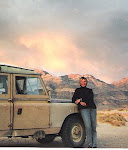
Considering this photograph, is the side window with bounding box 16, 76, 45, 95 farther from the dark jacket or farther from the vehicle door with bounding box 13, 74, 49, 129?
the dark jacket

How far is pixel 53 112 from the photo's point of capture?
8.09 metres

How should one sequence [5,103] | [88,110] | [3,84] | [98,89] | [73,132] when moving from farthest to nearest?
[98,89] → [73,132] → [88,110] → [3,84] → [5,103]

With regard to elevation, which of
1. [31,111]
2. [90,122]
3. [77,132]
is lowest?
[77,132]

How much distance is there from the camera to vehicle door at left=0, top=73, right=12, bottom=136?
7395mm

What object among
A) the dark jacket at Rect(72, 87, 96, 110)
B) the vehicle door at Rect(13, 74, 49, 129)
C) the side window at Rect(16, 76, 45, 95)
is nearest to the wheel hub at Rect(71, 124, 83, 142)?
the dark jacket at Rect(72, 87, 96, 110)

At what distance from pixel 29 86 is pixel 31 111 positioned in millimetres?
629

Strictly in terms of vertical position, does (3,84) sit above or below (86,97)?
above

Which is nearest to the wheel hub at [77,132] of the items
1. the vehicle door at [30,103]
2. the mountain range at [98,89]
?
the vehicle door at [30,103]

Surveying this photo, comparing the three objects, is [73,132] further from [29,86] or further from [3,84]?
[3,84]

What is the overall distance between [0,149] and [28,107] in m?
2.84

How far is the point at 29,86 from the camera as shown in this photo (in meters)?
8.07

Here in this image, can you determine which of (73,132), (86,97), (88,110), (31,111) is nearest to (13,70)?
(31,111)

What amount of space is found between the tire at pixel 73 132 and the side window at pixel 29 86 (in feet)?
3.28

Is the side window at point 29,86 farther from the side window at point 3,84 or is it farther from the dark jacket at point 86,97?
the dark jacket at point 86,97
